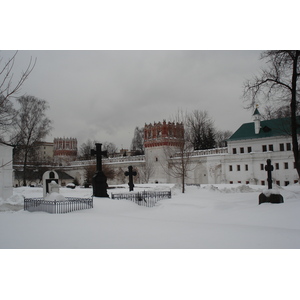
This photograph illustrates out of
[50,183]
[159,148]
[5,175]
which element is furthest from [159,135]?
[50,183]

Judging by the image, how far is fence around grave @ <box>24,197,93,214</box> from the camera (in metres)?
11.9

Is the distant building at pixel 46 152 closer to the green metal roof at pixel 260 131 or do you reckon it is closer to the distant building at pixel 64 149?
the distant building at pixel 64 149

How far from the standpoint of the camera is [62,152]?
137ft

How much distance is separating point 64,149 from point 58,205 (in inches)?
1229

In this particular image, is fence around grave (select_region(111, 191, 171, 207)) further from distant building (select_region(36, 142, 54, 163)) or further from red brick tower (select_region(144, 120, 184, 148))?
distant building (select_region(36, 142, 54, 163))

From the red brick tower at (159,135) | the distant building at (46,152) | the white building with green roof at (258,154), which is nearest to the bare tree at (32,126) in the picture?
the distant building at (46,152)

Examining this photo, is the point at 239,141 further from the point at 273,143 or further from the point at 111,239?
the point at 111,239

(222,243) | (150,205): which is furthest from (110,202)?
(222,243)

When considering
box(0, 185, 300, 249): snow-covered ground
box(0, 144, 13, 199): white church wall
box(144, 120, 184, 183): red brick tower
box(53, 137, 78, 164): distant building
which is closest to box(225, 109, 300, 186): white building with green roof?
box(144, 120, 184, 183): red brick tower

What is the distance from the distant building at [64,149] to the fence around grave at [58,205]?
24.2 meters

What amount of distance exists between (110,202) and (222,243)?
8.05 meters

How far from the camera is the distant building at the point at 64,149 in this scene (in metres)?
38.1

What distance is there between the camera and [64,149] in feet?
139

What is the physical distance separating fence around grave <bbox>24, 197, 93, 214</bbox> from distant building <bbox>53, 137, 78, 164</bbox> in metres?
24.2
